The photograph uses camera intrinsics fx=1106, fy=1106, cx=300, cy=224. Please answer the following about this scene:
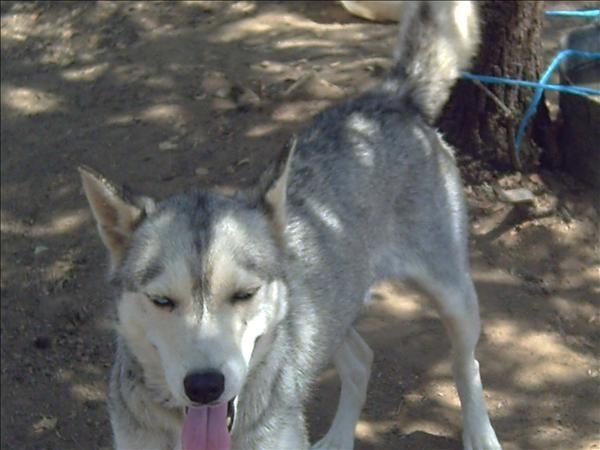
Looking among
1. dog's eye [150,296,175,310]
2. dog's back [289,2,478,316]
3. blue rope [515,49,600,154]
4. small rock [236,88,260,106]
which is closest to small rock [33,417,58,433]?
dog's back [289,2,478,316]

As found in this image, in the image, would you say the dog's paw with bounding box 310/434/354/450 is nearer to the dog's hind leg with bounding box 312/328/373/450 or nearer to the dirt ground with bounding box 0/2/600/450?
the dog's hind leg with bounding box 312/328/373/450

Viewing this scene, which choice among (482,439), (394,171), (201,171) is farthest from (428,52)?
(201,171)

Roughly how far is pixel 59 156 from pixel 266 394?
4.05 metres

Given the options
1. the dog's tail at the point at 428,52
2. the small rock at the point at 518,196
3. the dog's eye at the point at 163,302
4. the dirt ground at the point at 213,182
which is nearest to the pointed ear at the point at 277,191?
the dog's eye at the point at 163,302

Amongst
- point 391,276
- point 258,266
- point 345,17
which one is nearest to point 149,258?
point 258,266

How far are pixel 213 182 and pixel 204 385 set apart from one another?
367 cm

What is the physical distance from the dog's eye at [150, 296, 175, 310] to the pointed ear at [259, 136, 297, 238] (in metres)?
0.62

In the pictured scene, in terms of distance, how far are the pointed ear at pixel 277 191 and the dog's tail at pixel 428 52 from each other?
54.5 inches

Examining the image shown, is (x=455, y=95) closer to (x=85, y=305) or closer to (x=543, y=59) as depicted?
(x=543, y=59)

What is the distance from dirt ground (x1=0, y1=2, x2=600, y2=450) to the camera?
234 inches

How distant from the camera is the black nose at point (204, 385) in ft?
12.1

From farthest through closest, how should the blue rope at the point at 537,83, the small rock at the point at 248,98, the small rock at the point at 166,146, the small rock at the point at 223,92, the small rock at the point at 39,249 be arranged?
the small rock at the point at 223,92
the small rock at the point at 248,98
the small rock at the point at 166,146
the small rock at the point at 39,249
the blue rope at the point at 537,83

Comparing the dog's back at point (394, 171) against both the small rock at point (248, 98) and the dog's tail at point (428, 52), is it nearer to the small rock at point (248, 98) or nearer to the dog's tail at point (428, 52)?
the dog's tail at point (428, 52)

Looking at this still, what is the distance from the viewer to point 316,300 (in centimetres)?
472
